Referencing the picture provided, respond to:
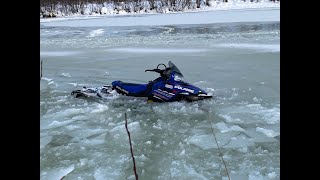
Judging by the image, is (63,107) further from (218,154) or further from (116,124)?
(218,154)

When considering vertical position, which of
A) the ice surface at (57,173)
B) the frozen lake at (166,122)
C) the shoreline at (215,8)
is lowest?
the ice surface at (57,173)

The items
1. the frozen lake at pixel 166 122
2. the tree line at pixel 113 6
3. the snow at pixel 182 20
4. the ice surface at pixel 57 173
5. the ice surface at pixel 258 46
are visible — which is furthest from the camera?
the tree line at pixel 113 6

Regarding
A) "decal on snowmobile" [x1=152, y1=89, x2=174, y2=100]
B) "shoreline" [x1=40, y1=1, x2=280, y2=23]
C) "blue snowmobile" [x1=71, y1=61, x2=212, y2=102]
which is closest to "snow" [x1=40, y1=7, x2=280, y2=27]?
"shoreline" [x1=40, y1=1, x2=280, y2=23]

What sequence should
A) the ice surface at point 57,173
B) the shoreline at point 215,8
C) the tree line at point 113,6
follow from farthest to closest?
the tree line at point 113,6 < the shoreline at point 215,8 < the ice surface at point 57,173

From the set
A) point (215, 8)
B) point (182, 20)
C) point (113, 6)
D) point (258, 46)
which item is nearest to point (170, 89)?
point (258, 46)

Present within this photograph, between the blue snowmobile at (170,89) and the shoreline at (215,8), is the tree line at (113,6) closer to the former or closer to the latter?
the shoreline at (215,8)

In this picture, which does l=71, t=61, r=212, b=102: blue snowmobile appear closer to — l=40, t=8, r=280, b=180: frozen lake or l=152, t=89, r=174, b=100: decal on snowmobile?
l=152, t=89, r=174, b=100: decal on snowmobile

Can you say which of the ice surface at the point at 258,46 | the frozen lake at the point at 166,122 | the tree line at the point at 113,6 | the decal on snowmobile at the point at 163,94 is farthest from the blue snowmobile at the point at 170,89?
the tree line at the point at 113,6

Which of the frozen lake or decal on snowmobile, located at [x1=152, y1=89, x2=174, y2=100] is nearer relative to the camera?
the frozen lake

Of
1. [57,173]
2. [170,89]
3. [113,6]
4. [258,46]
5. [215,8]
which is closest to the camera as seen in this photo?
[57,173]

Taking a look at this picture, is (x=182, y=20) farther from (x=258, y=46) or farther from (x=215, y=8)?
(x=258, y=46)

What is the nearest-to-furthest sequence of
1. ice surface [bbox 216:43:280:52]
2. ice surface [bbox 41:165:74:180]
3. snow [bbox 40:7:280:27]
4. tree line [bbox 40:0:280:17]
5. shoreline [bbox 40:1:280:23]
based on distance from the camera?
ice surface [bbox 41:165:74:180]
ice surface [bbox 216:43:280:52]
snow [bbox 40:7:280:27]
shoreline [bbox 40:1:280:23]
tree line [bbox 40:0:280:17]

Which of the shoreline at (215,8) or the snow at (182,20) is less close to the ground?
Result: the shoreline at (215,8)

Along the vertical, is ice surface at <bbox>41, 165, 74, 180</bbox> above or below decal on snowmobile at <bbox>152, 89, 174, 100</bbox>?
below
